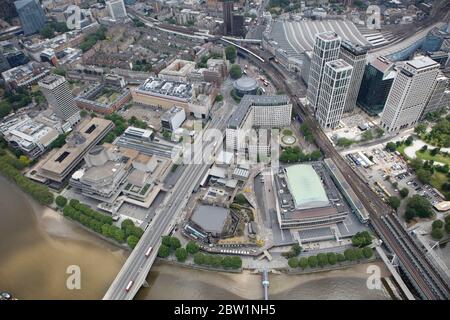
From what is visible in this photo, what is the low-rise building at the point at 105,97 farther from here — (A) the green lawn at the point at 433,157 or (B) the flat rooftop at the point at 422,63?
(A) the green lawn at the point at 433,157

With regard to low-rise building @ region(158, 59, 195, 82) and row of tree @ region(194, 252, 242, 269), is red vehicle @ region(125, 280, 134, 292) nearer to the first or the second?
row of tree @ region(194, 252, 242, 269)

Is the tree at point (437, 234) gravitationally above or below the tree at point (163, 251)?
below

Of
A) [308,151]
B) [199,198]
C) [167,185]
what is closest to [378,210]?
[308,151]

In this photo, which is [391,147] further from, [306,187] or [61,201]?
[61,201]

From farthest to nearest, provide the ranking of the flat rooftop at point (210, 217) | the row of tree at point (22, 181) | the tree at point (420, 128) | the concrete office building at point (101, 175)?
the tree at point (420, 128) → the row of tree at point (22, 181) → the concrete office building at point (101, 175) → the flat rooftop at point (210, 217)

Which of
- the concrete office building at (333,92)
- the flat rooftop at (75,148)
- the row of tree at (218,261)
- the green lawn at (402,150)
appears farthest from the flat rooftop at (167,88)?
the green lawn at (402,150)

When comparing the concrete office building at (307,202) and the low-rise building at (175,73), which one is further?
the low-rise building at (175,73)
